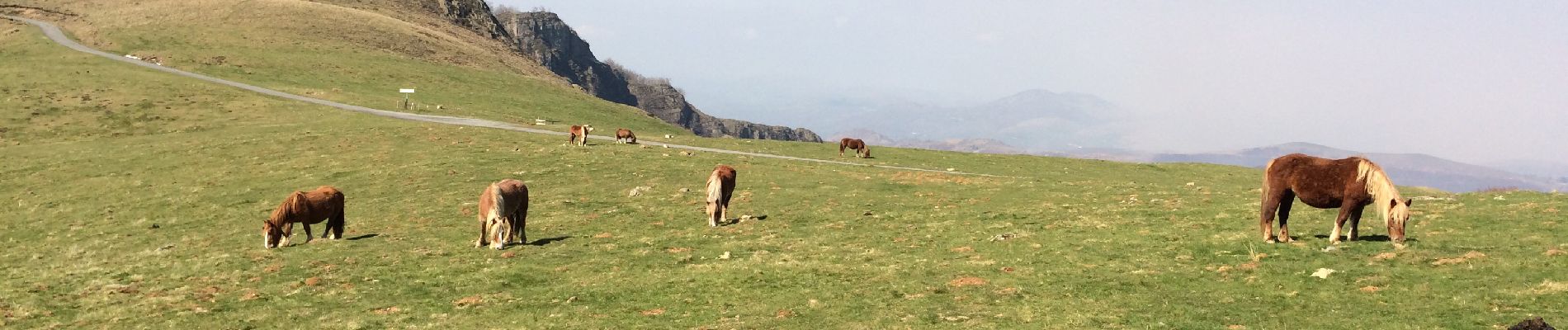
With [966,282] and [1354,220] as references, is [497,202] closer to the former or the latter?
[966,282]

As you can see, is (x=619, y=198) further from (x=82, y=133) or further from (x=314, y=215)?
(x=82, y=133)

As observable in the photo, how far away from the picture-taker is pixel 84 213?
37.7 metres

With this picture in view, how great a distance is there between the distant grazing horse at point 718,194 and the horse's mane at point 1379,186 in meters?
17.9

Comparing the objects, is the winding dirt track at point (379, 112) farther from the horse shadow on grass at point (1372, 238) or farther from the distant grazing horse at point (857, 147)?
the horse shadow on grass at point (1372, 238)

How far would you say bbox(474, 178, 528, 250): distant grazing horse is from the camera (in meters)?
26.3

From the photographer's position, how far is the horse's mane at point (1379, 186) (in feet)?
64.0

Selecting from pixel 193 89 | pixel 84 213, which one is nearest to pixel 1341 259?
pixel 84 213

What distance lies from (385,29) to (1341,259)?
4780 inches

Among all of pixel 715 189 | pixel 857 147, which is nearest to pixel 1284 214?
pixel 715 189

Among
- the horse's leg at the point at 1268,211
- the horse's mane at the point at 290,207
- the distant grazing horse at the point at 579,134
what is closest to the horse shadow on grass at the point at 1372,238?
the horse's leg at the point at 1268,211

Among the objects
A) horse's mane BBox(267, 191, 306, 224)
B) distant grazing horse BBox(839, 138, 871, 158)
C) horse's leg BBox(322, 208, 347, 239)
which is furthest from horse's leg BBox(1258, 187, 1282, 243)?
distant grazing horse BBox(839, 138, 871, 158)

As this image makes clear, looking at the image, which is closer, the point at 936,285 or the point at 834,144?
the point at 936,285

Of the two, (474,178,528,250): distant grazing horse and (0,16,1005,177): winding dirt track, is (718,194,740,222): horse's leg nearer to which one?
(474,178,528,250): distant grazing horse

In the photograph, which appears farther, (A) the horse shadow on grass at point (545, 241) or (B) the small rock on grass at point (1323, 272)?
(A) the horse shadow on grass at point (545, 241)
